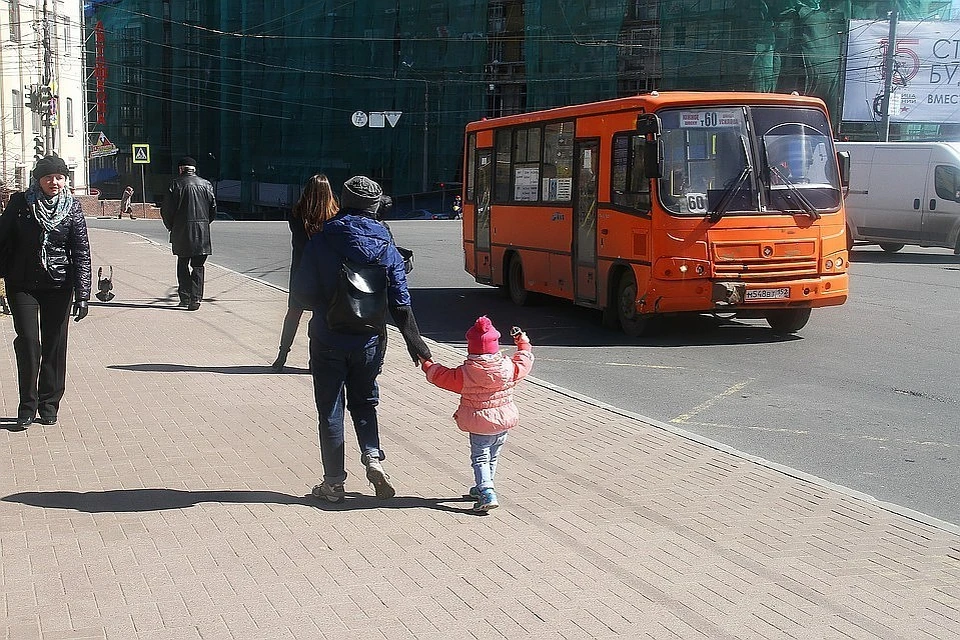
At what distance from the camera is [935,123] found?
169ft

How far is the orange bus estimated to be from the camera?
519 inches

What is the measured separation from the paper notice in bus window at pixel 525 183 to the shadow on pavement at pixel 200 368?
660 centimetres

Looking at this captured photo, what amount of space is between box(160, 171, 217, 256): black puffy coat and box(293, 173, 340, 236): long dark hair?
6.39 m

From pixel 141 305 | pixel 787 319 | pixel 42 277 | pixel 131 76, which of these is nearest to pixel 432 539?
pixel 42 277

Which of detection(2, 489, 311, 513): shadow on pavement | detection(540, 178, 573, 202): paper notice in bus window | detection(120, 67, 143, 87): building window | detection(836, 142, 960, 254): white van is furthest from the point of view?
detection(120, 67, 143, 87): building window

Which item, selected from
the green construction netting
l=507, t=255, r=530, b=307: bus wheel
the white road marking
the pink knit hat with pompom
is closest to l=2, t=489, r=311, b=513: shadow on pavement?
the pink knit hat with pompom

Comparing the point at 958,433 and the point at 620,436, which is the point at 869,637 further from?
the point at 958,433

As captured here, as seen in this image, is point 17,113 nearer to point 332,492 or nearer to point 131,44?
point 131,44

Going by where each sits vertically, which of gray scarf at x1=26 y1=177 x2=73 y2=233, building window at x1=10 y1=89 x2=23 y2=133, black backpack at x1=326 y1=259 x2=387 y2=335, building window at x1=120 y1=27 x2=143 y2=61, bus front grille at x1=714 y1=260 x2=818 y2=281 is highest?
building window at x1=120 y1=27 x2=143 y2=61

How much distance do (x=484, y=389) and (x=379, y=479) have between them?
2.61 feet

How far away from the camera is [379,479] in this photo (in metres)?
6.39

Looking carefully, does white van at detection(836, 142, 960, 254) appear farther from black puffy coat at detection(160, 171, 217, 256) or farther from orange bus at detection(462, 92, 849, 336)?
black puffy coat at detection(160, 171, 217, 256)

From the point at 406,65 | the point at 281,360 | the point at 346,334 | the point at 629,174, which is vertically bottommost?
the point at 281,360

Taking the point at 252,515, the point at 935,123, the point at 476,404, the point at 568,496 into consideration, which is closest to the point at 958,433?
the point at 568,496
